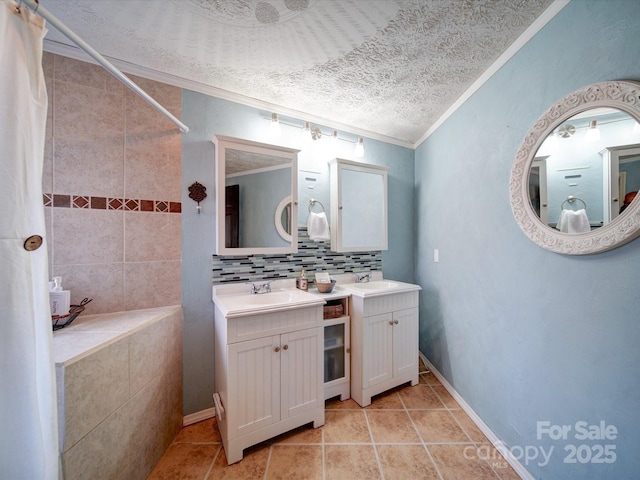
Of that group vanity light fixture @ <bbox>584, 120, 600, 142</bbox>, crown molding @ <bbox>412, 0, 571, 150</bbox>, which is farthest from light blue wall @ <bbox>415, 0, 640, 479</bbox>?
vanity light fixture @ <bbox>584, 120, 600, 142</bbox>

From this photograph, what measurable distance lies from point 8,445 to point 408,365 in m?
2.06

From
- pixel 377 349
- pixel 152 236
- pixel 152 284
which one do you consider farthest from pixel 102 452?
pixel 377 349

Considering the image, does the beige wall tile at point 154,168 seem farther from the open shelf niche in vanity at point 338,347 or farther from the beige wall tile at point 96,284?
the open shelf niche in vanity at point 338,347

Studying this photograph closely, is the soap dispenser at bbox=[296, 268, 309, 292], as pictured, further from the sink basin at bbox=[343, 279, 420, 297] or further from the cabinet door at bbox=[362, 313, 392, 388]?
the cabinet door at bbox=[362, 313, 392, 388]

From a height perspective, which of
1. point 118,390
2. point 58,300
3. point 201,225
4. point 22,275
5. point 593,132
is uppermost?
point 593,132

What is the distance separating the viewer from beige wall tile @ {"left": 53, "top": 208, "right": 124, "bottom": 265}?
4.02ft

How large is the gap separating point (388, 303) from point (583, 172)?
1252 mm

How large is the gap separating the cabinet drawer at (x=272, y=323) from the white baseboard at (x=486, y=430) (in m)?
1.22

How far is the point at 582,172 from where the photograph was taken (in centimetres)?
94

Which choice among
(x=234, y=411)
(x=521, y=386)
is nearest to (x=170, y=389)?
(x=234, y=411)

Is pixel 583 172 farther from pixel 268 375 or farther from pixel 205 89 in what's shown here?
pixel 205 89

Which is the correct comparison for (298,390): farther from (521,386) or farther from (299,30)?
(299,30)

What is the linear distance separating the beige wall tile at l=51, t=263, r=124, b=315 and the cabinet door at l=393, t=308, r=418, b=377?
187cm

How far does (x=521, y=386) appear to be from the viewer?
3.87 ft
